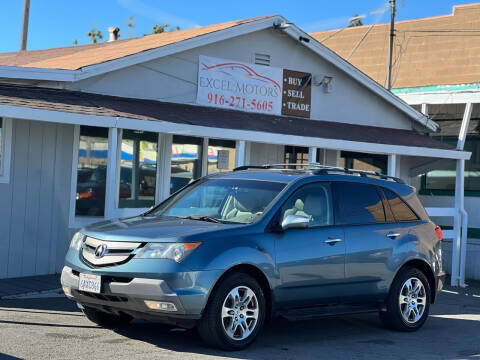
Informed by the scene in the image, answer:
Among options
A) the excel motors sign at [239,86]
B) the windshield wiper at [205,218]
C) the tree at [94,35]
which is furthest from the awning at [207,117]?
the tree at [94,35]

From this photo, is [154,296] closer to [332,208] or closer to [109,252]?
[109,252]

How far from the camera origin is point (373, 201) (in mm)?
8758

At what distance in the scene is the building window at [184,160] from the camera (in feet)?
45.7

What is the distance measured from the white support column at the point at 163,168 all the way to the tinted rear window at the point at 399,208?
5582 millimetres

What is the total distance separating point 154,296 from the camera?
264 inches

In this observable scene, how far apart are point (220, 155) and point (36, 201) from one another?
4210 mm

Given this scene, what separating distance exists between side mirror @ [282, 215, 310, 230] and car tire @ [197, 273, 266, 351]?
66 centimetres

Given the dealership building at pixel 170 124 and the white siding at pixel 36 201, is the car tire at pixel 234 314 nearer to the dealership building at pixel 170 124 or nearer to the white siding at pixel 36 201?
the dealership building at pixel 170 124

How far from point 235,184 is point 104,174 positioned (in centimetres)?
482

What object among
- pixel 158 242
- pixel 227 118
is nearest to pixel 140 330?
pixel 158 242

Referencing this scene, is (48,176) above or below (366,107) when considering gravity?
below

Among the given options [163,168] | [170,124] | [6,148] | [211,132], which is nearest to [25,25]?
[163,168]

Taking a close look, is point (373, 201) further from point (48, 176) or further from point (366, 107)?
point (366, 107)

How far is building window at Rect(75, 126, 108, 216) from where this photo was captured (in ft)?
40.1
